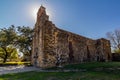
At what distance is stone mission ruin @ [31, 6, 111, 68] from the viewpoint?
53.8ft

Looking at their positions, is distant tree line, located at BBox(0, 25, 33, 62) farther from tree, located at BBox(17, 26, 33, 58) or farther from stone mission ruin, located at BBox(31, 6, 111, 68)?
stone mission ruin, located at BBox(31, 6, 111, 68)

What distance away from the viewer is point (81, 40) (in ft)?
71.6

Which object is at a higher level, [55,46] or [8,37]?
[8,37]

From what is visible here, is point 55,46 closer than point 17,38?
Yes

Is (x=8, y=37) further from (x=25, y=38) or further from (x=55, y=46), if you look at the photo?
(x=55, y=46)

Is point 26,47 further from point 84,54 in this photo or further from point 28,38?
point 84,54

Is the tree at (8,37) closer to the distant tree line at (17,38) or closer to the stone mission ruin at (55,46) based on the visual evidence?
the distant tree line at (17,38)

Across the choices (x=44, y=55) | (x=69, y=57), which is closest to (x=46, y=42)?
(x=44, y=55)

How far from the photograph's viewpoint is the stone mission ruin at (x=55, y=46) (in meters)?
16.4

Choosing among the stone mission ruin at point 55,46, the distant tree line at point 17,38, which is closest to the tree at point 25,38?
the distant tree line at point 17,38

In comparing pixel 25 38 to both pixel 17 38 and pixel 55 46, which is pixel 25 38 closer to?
pixel 17 38

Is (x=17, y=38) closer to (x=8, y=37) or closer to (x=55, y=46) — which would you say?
(x=8, y=37)

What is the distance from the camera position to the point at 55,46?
17.1m

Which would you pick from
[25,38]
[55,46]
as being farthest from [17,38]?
[55,46]
